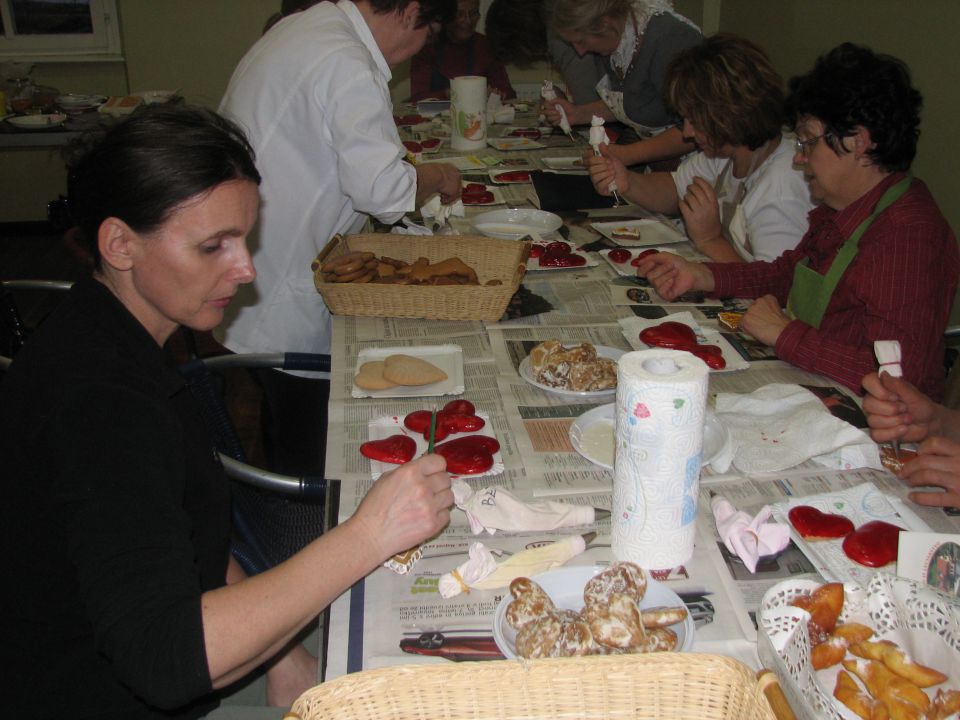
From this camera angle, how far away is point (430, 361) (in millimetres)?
1979

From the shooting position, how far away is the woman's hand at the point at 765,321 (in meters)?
2.02

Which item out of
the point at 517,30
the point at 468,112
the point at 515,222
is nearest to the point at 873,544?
the point at 515,222

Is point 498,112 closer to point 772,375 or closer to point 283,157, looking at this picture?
point 283,157

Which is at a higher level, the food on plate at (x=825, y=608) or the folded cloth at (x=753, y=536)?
the food on plate at (x=825, y=608)

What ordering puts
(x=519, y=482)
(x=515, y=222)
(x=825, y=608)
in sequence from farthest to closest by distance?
(x=515, y=222), (x=519, y=482), (x=825, y=608)

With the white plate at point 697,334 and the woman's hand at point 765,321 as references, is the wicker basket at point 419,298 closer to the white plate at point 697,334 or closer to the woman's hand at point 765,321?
the white plate at point 697,334

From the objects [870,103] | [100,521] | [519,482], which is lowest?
[519,482]

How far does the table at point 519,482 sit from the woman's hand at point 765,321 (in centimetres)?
7

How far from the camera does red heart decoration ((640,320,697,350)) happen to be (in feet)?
6.68

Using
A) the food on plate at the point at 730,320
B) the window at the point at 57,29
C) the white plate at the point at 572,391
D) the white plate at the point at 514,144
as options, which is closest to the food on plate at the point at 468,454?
the white plate at the point at 572,391

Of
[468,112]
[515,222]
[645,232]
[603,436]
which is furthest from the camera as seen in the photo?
[468,112]

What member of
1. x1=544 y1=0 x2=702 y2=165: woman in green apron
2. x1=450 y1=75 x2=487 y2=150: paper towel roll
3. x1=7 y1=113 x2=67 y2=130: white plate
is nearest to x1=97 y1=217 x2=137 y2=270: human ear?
x1=544 y1=0 x2=702 y2=165: woman in green apron

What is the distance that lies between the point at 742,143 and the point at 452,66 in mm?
3300

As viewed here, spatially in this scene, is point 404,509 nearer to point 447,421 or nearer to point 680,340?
point 447,421
